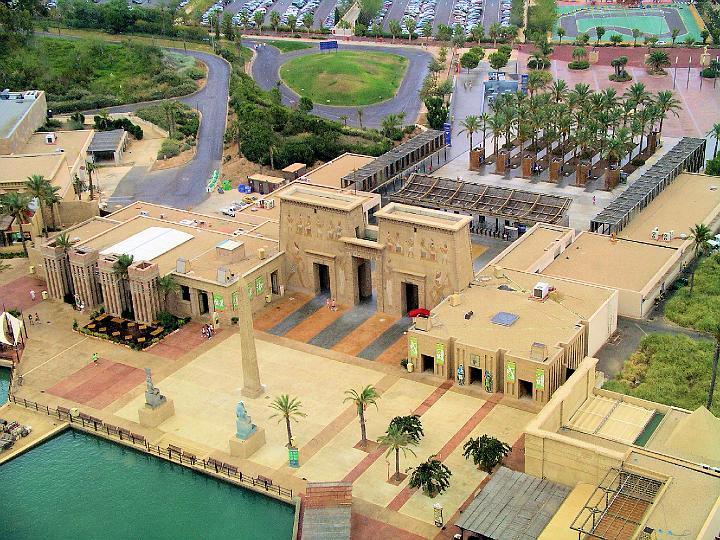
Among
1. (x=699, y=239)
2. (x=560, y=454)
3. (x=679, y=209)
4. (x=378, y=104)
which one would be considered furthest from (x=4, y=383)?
(x=378, y=104)

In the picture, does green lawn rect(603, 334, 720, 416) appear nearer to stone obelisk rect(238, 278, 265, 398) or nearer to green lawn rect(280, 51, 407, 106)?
stone obelisk rect(238, 278, 265, 398)

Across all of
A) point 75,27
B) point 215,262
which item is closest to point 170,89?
point 75,27

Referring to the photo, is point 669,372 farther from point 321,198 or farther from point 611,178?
point 611,178

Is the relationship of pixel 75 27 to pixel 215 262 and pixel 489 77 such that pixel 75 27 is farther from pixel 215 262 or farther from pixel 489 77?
pixel 215 262

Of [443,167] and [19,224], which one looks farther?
[443,167]

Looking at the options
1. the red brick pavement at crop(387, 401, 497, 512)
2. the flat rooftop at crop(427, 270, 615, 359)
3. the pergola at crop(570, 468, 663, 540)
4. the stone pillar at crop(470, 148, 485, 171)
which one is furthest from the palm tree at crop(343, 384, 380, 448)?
the stone pillar at crop(470, 148, 485, 171)

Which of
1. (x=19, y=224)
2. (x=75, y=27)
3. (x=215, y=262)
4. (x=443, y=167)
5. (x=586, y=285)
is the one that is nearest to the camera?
(x=586, y=285)
